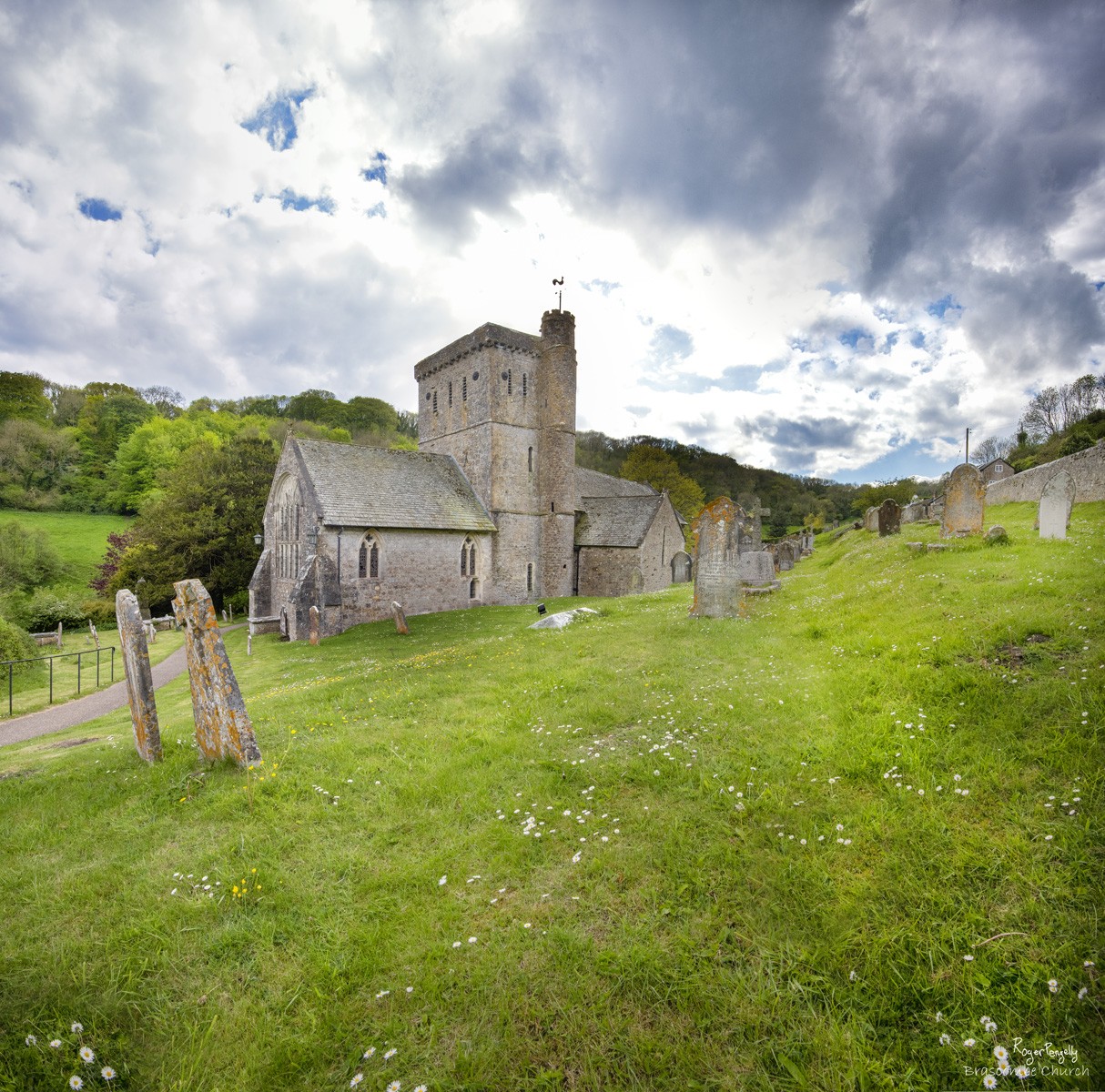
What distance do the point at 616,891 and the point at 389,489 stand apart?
2393 cm

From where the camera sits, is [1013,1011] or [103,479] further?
[103,479]

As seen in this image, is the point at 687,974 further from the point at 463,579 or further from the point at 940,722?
the point at 463,579

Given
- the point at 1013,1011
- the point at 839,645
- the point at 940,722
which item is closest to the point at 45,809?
the point at 1013,1011

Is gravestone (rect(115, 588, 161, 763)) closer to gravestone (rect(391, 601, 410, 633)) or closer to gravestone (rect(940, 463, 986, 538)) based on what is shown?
gravestone (rect(391, 601, 410, 633))

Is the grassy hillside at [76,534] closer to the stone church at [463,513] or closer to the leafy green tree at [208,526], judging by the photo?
the leafy green tree at [208,526]

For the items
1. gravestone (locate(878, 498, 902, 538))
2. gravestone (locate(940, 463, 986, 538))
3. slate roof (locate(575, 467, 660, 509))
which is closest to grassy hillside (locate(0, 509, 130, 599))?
slate roof (locate(575, 467, 660, 509))

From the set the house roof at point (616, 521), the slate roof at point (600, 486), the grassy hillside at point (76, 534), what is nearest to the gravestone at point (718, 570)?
the house roof at point (616, 521)

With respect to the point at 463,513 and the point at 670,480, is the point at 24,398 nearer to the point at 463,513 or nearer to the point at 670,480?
the point at 463,513

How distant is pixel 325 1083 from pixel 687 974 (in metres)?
2.17

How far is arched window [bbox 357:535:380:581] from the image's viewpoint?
936 inches

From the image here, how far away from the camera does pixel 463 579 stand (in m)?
27.0

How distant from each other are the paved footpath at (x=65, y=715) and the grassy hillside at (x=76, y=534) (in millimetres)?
27265

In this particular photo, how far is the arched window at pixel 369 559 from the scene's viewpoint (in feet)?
78.0

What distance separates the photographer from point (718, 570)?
13.1 m
